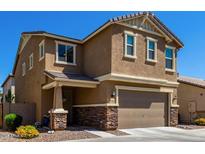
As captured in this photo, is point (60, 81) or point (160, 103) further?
point (160, 103)

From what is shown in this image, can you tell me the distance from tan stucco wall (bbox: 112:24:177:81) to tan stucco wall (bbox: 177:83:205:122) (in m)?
5.38

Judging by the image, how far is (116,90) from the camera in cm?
1605

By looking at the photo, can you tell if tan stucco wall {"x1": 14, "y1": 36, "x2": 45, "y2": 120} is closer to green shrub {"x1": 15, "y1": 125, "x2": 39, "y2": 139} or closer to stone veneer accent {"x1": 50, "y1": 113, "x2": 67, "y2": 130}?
stone veneer accent {"x1": 50, "y1": 113, "x2": 67, "y2": 130}

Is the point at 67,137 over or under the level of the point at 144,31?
under

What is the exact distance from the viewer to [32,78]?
20.9m

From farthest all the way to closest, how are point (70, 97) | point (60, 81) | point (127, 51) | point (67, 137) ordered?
point (70, 97) → point (127, 51) → point (60, 81) → point (67, 137)

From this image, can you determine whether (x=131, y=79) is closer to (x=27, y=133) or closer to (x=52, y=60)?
(x=52, y=60)

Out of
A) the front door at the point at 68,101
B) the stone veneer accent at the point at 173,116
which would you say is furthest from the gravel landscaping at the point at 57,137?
the stone veneer accent at the point at 173,116

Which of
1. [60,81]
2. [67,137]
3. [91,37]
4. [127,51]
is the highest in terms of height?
[91,37]

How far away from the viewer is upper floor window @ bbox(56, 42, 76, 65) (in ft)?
59.6

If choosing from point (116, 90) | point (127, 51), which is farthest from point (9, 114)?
point (127, 51)

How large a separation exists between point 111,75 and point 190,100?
11.5m

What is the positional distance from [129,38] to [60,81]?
5.37 metres
